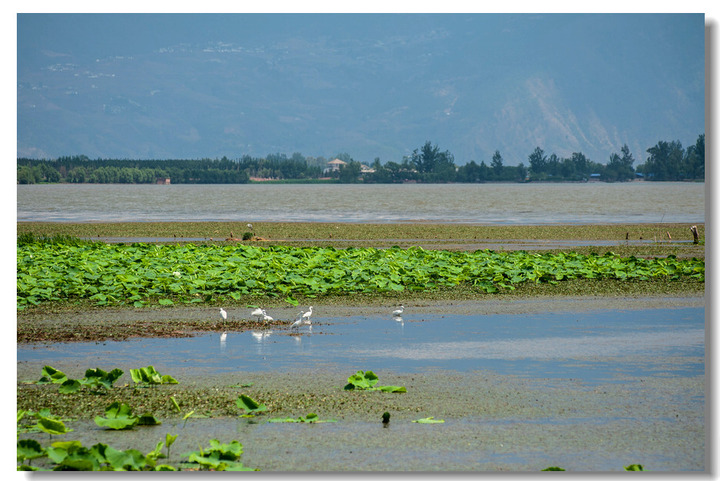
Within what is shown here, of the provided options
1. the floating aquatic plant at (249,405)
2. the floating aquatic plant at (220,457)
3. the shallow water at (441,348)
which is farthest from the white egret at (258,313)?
the floating aquatic plant at (220,457)

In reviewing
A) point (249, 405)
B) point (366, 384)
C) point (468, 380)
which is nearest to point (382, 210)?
point (468, 380)

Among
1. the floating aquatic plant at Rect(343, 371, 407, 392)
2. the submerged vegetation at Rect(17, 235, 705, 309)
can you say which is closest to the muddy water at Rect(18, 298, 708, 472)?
the floating aquatic plant at Rect(343, 371, 407, 392)

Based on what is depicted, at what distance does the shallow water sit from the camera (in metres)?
12.1

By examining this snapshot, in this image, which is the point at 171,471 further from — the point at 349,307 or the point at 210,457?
the point at 349,307

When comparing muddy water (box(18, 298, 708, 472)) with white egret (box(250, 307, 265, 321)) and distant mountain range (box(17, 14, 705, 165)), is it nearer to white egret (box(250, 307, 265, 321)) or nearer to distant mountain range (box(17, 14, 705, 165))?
white egret (box(250, 307, 265, 321))

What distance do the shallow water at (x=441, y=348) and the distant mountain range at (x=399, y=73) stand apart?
3.42 m

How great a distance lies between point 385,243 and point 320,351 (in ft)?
78.2

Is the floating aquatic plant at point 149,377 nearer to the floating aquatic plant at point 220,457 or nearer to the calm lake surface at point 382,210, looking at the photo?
the floating aquatic plant at point 220,457

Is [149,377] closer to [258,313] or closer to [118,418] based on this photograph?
[118,418]

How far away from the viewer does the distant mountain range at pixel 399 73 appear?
1017cm

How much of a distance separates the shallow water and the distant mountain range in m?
3.42

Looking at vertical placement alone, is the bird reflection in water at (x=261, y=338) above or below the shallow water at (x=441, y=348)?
below

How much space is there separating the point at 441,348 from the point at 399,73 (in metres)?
7.86

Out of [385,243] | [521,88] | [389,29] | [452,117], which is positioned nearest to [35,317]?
[389,29]
